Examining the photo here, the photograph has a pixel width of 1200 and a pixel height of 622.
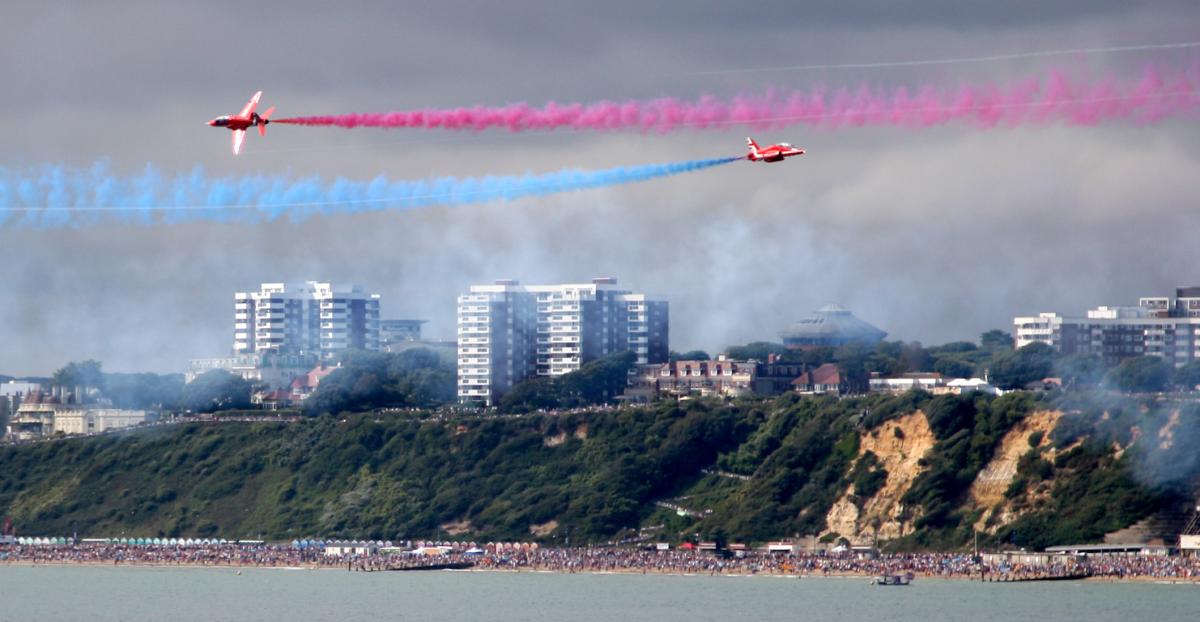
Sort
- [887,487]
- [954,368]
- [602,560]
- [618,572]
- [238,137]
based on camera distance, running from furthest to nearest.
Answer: [954,368] → [887,487] → [602,560] → [618,572] → [238,137]

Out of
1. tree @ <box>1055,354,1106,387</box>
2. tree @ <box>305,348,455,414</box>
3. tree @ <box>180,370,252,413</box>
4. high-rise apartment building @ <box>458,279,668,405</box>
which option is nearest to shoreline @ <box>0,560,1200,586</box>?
tree @ <box>1055,354,1106,387</box>

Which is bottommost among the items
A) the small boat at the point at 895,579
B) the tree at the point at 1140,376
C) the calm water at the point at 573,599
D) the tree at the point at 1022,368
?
the calm water at the point at 573,599

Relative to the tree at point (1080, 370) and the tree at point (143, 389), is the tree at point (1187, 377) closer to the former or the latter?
the tree at point (1080, 370)

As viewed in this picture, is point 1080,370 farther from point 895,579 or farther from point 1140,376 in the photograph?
point 895,579

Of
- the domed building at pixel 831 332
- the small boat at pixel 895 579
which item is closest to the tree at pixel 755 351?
the domed building at pixel 831 332

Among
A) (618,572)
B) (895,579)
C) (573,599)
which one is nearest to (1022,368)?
(618,572)
